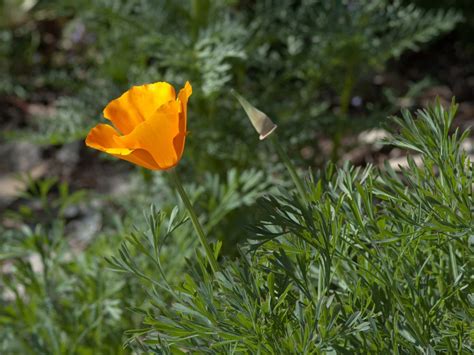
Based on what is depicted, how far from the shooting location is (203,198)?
2135 millimetres

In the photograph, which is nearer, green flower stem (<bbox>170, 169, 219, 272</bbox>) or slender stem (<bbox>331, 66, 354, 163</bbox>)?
green flower stem (<bbox>170, 169, 219, 272</bbox>)

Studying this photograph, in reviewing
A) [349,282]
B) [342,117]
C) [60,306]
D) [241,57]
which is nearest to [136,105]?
[349,282]

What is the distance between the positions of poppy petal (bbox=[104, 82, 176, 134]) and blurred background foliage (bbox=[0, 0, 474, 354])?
15 centimetres

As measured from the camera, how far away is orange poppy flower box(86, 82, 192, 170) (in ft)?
3.42

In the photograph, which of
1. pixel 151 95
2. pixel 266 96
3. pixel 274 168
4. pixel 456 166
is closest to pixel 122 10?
pixel 266 96

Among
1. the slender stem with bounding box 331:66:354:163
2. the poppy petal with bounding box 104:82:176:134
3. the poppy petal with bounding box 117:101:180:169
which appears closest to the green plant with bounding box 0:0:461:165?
the slender stem with bounding box 331:66:354:163

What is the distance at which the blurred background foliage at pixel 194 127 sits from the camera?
1838 mm

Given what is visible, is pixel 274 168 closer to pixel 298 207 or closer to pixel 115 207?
pixel 115 207

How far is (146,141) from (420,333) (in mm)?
444

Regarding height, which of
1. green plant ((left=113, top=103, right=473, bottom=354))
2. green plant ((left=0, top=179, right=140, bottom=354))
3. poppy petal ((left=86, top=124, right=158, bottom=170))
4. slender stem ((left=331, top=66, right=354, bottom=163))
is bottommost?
slender stem ((left=331, top=66, right=354, bottom=163))

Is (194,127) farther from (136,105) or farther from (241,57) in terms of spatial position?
(136,105)

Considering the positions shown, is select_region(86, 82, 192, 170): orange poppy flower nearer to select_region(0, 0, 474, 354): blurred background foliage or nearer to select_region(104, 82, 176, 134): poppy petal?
select_region(104, 82, 176, 134): poppy petal

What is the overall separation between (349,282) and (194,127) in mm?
1254

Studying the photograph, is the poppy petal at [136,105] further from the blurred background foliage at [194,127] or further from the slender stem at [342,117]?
the slender stem at [342,117]
